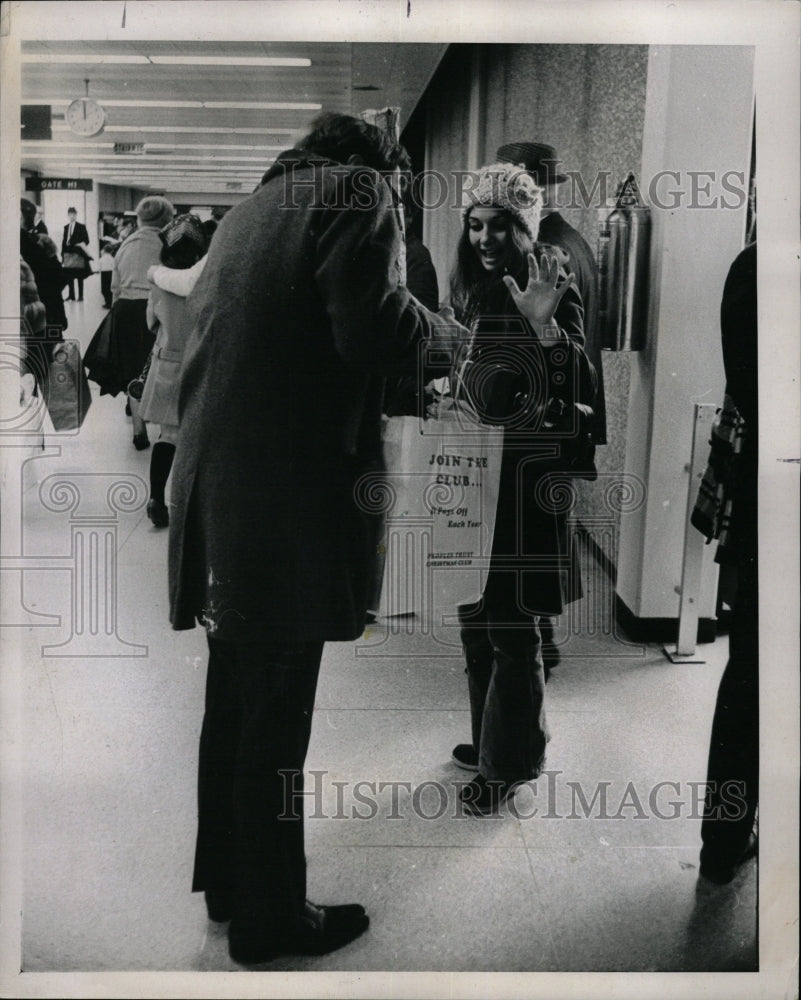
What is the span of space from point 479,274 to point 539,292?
111 millimetres

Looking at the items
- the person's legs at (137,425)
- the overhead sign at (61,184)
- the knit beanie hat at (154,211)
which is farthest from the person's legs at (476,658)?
the overhead sign at (61,184)

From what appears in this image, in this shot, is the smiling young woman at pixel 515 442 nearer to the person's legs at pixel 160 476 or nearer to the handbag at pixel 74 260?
the person's legs at pixel 160 476

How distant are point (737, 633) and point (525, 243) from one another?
0.80m

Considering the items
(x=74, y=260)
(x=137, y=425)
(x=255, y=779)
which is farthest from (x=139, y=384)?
(x=255, y=779)

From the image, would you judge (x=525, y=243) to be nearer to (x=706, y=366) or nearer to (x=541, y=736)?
(x=706, y=366)

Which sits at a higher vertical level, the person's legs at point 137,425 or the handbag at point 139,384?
the handbag at point 139,384

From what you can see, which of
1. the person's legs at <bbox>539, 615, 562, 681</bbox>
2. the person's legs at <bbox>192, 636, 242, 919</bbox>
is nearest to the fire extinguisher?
the person's legs at <bbox>539, 615, 562, 681</bbox>

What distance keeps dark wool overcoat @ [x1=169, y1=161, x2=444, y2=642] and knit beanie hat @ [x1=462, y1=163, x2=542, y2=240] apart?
15 centimetres

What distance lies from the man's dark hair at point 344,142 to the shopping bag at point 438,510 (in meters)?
0.44

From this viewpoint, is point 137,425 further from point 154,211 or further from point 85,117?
point 85,117

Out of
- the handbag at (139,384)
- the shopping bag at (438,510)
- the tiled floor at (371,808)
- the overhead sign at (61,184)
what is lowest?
the tiled floor at (371,808)

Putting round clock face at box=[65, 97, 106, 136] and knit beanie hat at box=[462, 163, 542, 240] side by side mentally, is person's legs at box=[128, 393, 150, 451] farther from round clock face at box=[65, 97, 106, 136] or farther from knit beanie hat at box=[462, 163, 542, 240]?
knit beanie hat at box=[462, 163, 542, 240]

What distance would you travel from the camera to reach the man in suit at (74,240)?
6.50 feet

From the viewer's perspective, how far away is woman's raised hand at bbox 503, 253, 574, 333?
200 centimetres
